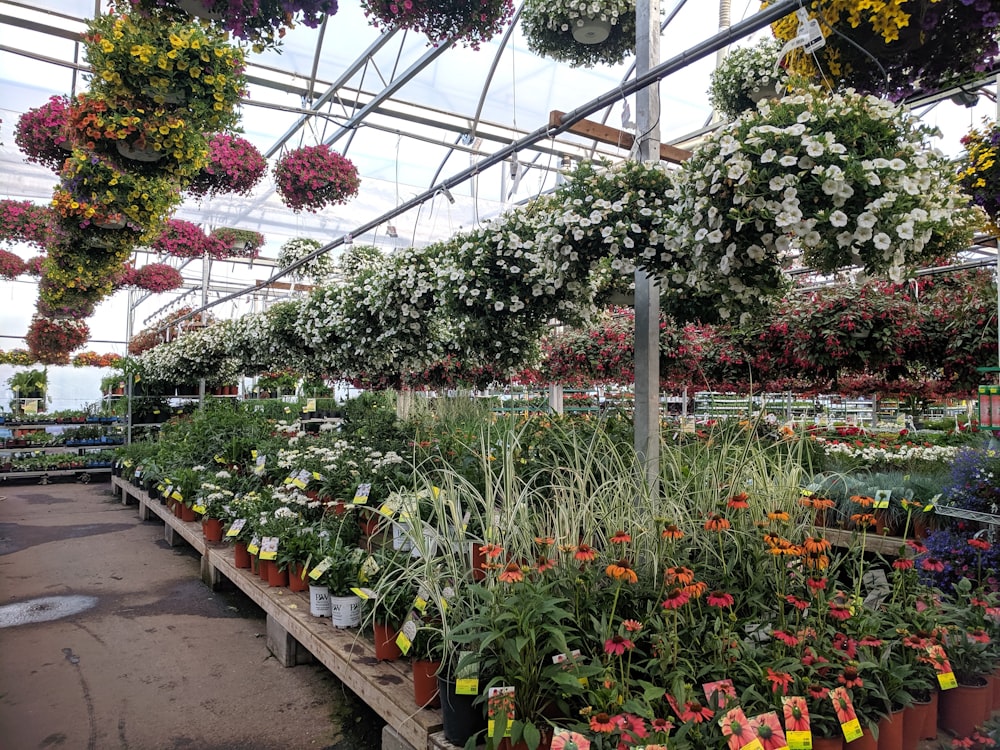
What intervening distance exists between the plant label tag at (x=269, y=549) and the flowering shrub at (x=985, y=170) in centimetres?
349

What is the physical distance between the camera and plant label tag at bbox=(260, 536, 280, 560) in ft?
11.1

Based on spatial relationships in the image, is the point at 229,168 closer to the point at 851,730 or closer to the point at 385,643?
the point at 385,643

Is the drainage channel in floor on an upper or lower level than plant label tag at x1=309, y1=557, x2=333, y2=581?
lower

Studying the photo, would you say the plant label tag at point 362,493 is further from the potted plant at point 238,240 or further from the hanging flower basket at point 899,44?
the potted plant at point 238,240

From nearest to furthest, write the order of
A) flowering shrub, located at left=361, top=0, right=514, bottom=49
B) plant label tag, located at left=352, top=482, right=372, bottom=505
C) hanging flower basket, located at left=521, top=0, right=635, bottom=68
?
1. flowering shrub, located at left=361, top=0, right=514, bottom=49
2. hanging flower basket, located at left=521, top=0, right=635, bottom=68
3. plant label tag, located at left=352, top=482, right=372, bottom=505

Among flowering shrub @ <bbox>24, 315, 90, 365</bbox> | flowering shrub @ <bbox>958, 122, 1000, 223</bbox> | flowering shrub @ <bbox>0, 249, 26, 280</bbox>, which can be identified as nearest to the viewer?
flowering shrub @ <bbox>958, 122, 1000, 223</bbox>

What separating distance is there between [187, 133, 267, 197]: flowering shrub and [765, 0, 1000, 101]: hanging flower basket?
12.2 feet

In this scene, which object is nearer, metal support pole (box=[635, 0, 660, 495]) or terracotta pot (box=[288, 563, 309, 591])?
metal support pole (box=[635, 0, 660, 495])

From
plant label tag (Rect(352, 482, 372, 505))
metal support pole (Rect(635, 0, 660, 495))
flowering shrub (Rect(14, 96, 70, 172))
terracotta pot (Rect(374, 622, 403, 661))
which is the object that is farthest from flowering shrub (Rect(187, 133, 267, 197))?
terracotta pot (Rect(374, 622, 403, 661))

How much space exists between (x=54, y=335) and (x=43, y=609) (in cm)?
827

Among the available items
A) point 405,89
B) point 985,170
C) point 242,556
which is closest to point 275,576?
point 242,556

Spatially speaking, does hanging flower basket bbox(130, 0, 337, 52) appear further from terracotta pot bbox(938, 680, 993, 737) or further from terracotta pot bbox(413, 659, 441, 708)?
→ terracotta pot bbox(938, 680, 993, 737)

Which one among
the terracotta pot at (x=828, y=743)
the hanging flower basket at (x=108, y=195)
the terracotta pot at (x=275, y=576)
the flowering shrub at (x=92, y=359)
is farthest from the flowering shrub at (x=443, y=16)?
the flowering shrub at (x=92, y=359)

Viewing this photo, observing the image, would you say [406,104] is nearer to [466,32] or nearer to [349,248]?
[349,248]
